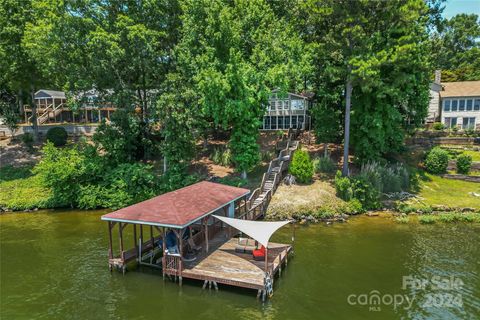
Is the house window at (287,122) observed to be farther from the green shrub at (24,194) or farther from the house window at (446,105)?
the green shrub at (24,194)

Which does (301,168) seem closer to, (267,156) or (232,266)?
(267,156)

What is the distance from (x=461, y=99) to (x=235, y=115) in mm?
33896

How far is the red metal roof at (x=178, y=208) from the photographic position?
15539mm

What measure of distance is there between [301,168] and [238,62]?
32.3 feet

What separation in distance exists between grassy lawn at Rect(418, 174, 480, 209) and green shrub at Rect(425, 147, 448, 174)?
821mm

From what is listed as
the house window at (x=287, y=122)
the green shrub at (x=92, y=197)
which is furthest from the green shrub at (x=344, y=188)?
the green shrub at (x=92, y=197)

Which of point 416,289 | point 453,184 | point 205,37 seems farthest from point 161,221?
point 453,184

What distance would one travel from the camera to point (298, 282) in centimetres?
1567

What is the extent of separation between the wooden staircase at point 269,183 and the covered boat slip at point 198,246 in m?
4.06

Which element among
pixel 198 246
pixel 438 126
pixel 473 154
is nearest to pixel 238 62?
pixel 198 246

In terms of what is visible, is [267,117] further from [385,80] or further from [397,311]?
[397,311]

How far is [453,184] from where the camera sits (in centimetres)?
2920

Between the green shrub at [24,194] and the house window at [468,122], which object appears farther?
the house window at [468,122]

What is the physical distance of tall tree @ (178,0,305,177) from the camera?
25594 millimetres
